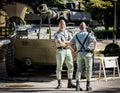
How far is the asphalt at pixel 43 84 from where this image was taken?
13.2 metres

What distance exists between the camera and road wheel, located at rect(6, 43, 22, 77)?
1606 cm

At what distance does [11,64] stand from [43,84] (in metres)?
1.90

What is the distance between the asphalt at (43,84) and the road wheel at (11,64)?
240mm

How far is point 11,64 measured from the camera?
1619 cm

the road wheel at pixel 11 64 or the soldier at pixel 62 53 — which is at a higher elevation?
the soldier at pixel 62 53

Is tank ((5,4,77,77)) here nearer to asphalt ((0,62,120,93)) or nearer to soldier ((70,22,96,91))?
asphalt ((0,62,120,93))

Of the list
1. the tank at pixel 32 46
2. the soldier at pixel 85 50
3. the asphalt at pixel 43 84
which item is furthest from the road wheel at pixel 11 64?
the soldier at pixel 85 50

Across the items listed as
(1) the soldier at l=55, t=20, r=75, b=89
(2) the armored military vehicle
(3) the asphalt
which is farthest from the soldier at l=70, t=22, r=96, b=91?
(2) the armored military vehicle

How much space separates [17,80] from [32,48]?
1128 millimetres

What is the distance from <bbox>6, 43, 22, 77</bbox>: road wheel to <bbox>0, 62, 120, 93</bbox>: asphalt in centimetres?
24

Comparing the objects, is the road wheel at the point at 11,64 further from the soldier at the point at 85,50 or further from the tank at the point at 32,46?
the soldier at the point at 85,50

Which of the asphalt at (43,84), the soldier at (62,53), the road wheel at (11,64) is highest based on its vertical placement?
the soldier at (62,53)

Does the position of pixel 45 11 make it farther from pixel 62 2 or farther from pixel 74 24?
pixel 62 2

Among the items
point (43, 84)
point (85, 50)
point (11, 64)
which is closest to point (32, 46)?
point (11, 64)
